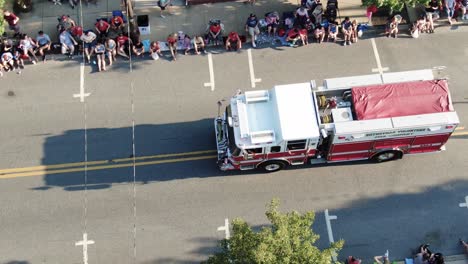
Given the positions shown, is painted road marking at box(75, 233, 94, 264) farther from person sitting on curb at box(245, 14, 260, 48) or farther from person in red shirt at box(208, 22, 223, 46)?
person sitting on curb at box(245, 14, 260, 48)

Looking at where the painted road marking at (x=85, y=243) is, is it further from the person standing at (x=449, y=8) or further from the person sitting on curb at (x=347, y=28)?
the person standing at (x=449, y=8)

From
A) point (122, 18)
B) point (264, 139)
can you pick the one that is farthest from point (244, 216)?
point (122, 18)

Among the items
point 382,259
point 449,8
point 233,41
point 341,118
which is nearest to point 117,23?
point 233,41

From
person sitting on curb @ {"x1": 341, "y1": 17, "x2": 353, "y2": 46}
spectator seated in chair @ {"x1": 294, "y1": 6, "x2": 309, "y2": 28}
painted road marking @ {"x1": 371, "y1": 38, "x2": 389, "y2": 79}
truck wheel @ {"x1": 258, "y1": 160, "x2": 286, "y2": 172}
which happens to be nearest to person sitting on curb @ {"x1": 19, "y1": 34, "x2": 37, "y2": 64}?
truck wheel @ {"x1": 258, "y1": 160, "x2": 286, "y2": 172}

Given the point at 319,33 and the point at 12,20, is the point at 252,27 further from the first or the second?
the point at 12,20

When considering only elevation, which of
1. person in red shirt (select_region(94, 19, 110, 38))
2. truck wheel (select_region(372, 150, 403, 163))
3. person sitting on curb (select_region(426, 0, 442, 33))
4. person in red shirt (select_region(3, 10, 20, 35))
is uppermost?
person in red shirt (select_region(3, 10, 20, 35))

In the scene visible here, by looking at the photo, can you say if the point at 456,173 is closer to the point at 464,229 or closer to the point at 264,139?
the point at 464,229

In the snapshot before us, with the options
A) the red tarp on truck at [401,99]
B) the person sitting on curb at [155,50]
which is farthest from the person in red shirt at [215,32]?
the red tarp on truck at [401,99]
